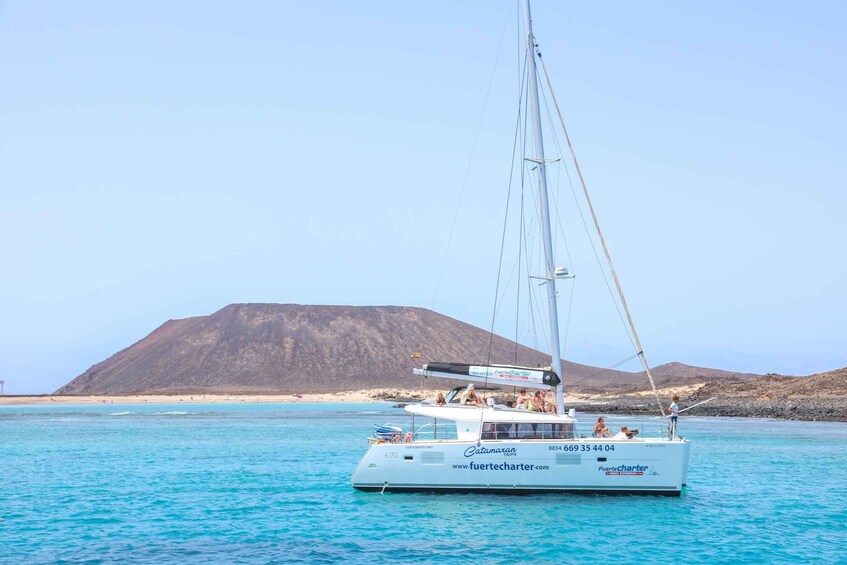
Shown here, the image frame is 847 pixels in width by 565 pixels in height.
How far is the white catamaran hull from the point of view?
25406 mm

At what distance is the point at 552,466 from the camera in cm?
2544

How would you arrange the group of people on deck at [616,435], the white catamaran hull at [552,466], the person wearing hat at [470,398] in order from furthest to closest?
1. the person wearing hat at [470,398]
2. the group of people on deck at [616,435]
3. the white catamaran hull at [552,466]

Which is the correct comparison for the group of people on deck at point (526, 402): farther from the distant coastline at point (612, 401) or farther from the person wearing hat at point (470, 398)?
the distant coastline at point (612, 401)

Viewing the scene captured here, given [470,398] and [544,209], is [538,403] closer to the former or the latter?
[470,398]

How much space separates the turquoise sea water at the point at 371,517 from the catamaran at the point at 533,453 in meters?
0.49

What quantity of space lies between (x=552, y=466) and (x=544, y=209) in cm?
749

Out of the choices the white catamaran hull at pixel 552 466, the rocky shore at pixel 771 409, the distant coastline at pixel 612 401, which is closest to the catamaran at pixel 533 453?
the white catamaran hull at pixel 552 466

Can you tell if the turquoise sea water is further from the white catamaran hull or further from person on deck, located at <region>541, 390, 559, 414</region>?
person on deck, located at <region>541, 390, 559, 414</region>

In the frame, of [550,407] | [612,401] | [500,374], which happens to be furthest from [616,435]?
[612,401]

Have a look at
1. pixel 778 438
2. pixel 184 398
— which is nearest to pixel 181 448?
pixel 778 438

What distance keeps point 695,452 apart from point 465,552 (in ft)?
87.2

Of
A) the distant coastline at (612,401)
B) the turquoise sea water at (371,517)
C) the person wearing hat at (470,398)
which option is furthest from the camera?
the distant coastline at (612,401)

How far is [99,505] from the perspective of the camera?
26.8 m

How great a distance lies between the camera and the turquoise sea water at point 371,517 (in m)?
19.9
